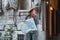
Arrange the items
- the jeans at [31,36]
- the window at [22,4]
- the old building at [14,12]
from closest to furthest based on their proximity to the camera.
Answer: the jeans at [31,36] < the old building at [14,12] < the window at [22,4]

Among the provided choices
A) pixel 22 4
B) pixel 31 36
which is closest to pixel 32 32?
pixel 31 36

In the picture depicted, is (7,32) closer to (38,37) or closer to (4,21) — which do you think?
(4,21)

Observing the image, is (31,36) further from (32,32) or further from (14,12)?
(14,12)

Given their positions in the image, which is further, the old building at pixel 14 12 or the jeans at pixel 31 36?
Result: the old building at pixel 14 12

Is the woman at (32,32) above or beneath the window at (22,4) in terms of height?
beneath

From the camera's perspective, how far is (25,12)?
44.2 ft

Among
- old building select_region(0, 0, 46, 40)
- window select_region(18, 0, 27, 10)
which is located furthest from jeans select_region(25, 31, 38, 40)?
window select_region(18, 0, 27, 10)

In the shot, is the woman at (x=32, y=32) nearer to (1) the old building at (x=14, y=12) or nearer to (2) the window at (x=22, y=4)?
(1) the old building at (x=14, y=12)

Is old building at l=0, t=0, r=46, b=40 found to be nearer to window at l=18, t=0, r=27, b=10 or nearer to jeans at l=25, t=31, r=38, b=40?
window at l=18, t=0, r=27, b=10

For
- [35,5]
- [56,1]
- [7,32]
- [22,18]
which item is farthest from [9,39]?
[56,1]

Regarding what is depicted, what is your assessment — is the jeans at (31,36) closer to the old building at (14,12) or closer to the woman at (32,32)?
the woman at (32,32)

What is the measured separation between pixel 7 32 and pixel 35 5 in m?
1.90

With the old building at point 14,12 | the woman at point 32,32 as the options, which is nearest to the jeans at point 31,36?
the woman at point 32,32

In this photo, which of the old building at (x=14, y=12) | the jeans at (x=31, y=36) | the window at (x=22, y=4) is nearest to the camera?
the jeans at (x=31, y=36)
